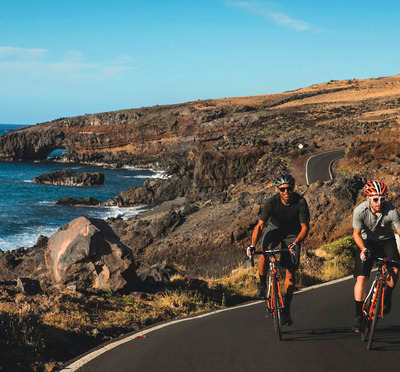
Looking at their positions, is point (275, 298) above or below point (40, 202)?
above

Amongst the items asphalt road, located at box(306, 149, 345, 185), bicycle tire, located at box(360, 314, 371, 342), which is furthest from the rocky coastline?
bicycle tire, located at box(360, 314, 371, 342)

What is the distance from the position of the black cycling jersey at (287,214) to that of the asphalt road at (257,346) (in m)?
1.66

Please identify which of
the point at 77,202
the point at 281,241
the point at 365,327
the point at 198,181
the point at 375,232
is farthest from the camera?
the point at 77,202

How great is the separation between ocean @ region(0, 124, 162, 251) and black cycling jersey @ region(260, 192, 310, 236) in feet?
95.1

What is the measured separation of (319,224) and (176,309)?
1369 cm

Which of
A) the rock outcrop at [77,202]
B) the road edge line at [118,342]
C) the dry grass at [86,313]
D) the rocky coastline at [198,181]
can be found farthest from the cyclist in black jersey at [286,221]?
the rock outcrop at [77,202]

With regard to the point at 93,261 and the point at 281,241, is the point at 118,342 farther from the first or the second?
the point at 93,261

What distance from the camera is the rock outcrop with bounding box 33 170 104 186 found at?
67950mm

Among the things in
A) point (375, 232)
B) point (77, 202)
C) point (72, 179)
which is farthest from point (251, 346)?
point (72, 179)

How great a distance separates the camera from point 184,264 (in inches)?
893

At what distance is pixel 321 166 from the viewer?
4059cm

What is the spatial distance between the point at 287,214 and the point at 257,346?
2052 millimetres

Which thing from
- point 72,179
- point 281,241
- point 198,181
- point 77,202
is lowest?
point 77,202

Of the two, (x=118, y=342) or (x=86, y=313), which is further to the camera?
(x=86, y=313)
